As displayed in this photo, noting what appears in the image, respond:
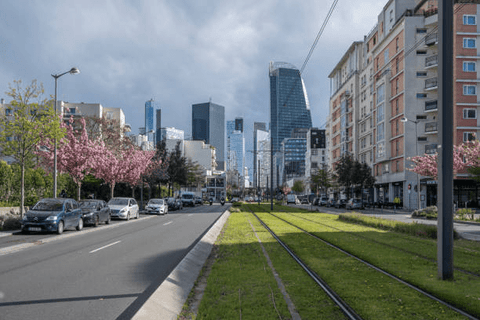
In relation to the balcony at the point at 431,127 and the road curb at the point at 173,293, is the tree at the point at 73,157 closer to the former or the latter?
the road curb at the point at 173,293

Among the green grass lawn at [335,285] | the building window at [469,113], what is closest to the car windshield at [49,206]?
the green grass lawn at [335,285]

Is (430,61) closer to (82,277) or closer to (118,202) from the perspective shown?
(118,202)

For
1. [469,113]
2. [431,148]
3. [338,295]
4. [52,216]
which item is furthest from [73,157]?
[469,113]

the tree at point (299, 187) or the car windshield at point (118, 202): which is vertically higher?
the car windshield at point (118, 202)

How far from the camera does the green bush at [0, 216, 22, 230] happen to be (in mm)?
19828

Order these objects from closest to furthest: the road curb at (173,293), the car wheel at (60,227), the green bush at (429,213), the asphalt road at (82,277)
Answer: the road curb at (173,293) → the asphalt road at (82,277) → the car wheel at (60,227) → the green bush at (429,213)

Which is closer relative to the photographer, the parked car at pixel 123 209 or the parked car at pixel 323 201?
the parked car at pixel 123 209

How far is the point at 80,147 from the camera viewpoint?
32.0 m

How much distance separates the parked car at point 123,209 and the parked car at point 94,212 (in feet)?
13.0

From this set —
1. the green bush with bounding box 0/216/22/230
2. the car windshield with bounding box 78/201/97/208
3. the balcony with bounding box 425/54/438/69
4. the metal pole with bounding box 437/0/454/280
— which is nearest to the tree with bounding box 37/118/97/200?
the car windshield with bounding box 78/201/97/208

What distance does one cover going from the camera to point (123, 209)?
30.1 m

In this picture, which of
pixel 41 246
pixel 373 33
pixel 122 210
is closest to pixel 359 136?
pixel 373 33

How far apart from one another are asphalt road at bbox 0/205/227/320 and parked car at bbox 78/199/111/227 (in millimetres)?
7930

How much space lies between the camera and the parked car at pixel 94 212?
23.3 meters
